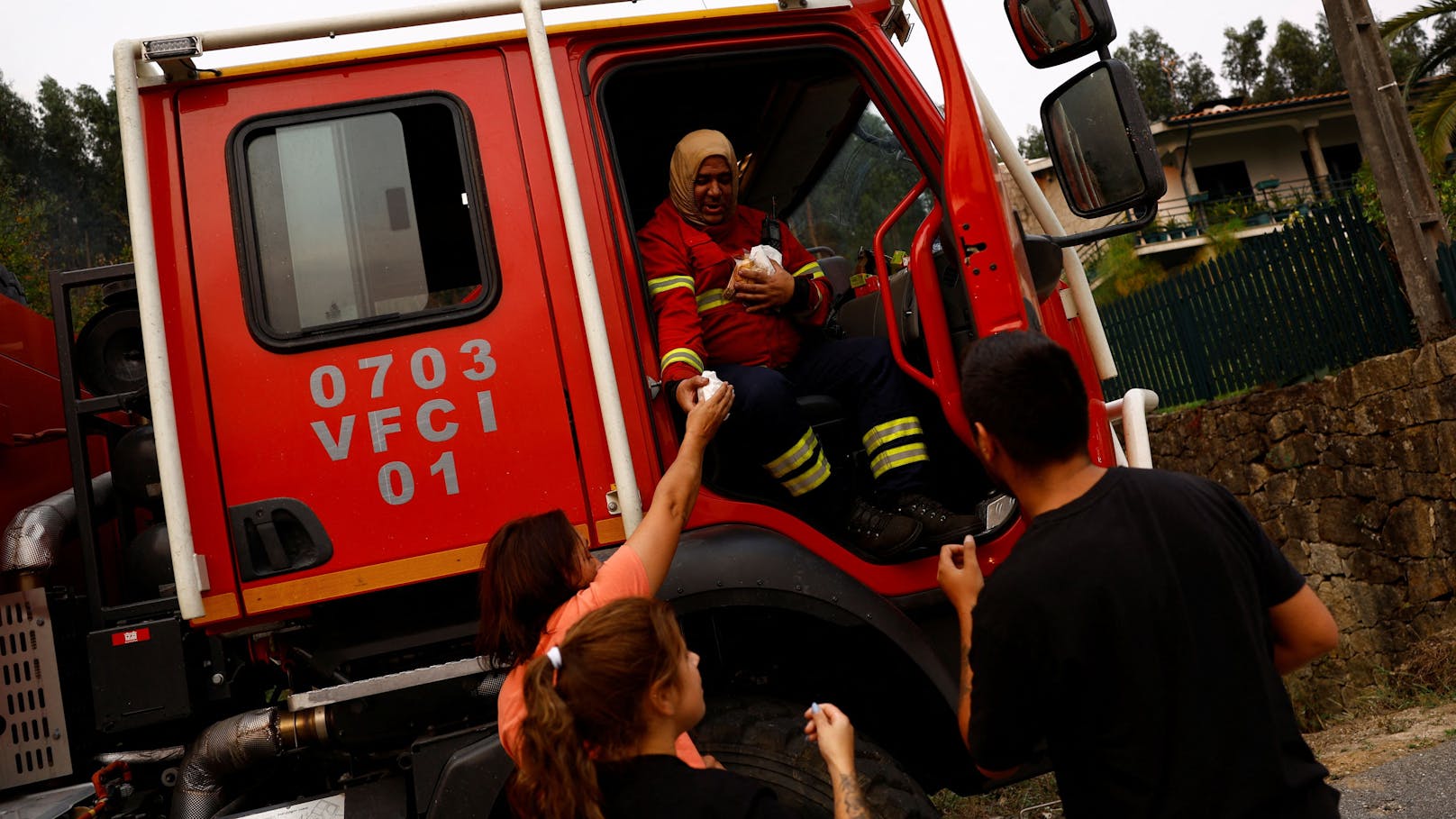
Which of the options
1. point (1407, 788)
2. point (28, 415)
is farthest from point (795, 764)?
point (1407, 788)

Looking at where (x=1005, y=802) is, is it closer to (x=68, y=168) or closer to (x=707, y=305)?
(x=707, y=305)

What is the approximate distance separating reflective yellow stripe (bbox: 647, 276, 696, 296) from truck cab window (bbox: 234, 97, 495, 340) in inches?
17.7

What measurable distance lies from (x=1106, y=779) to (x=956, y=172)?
1.67 meters

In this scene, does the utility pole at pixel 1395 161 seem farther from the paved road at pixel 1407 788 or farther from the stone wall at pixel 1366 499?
the paved road at pixel 1407 788

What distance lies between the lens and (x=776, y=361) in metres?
3.29

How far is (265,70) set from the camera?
114 inches

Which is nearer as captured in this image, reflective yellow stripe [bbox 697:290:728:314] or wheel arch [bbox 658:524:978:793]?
wheel arch [bbox 658:524:978:793]

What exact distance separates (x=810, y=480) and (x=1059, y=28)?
132cm

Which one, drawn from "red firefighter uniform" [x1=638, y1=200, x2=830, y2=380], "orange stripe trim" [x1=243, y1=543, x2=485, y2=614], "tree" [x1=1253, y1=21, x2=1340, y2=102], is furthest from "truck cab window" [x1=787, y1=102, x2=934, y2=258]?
"tree" [x1=1253, y1=21, x2=1340, y2=102]

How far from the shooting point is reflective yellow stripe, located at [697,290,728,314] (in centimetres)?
321

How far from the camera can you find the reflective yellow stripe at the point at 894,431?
10.0ft

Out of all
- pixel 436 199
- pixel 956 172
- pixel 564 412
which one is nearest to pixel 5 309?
pixel 436 199

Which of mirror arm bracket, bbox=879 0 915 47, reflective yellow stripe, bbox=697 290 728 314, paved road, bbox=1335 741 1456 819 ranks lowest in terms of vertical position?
paved road, bbox=1335 741 1456 819

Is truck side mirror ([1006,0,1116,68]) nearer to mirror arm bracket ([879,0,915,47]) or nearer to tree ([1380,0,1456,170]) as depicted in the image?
mirror arm bracket ([879,0,915,47])
